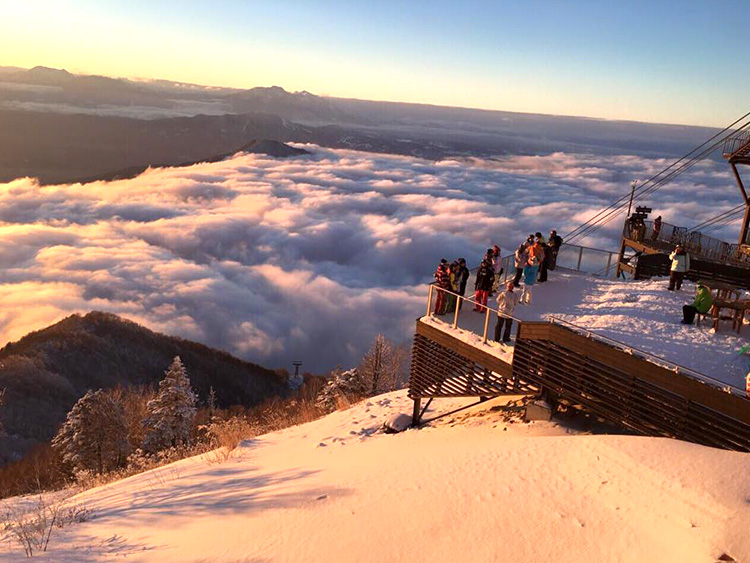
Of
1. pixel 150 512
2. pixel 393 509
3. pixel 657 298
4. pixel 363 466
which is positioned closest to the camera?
pixel 393 509

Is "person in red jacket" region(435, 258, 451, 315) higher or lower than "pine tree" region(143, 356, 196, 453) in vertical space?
higher

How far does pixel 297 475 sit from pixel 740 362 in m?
9.33

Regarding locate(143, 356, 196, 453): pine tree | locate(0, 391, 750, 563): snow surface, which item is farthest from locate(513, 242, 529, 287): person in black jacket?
locate(143, 356, 196, 453): pine tree

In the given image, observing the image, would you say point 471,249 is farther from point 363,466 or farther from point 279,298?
point 363,466

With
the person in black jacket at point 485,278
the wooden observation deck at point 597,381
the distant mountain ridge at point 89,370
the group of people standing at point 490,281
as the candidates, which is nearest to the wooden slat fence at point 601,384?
the wooden observation deck at point 597,381

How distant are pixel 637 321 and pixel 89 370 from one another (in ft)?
238

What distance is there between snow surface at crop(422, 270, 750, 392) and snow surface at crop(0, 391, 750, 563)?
3.25 metres

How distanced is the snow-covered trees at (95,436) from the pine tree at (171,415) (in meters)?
1.59

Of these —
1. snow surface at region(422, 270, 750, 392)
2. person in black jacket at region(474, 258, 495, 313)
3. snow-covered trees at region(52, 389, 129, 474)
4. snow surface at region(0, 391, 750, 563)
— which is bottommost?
snow-covered trees at region(52, 389, 129, 474)

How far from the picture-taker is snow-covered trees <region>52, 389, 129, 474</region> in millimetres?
32938

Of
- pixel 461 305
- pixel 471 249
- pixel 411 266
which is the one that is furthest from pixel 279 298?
pixel 461 305

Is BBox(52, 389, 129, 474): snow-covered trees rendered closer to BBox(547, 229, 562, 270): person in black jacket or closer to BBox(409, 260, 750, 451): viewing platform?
BBox(409, 260, 750, 451): viewing platform

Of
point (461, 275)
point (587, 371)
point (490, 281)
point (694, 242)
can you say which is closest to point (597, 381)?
point (587, 371)

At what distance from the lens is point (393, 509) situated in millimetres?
7973
